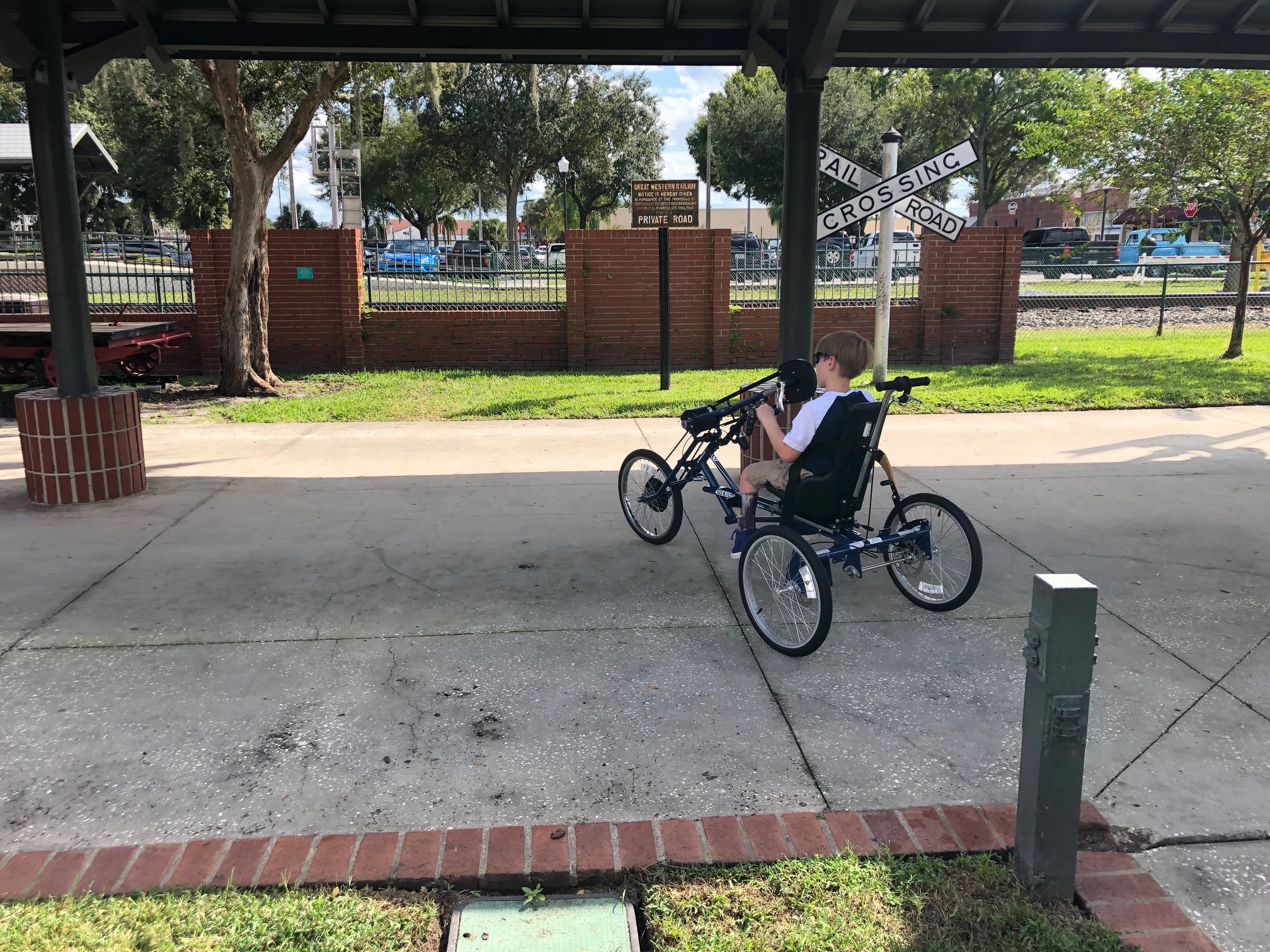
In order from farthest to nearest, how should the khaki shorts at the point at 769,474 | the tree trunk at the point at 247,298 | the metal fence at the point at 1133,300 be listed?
the metal fence at the point at 1133,300 < the tree trunk at the point at 247,298 < the khaki shorts at the point at 769,474

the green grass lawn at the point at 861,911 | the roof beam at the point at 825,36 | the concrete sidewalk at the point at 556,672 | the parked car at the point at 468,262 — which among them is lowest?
the green grass lawn at the point at 861,911

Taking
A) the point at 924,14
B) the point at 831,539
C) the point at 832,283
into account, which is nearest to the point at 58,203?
the point at 831,539

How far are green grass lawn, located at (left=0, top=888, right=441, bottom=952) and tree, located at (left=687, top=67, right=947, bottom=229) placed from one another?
4264cm

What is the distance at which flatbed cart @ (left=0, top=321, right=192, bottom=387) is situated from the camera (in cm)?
1099

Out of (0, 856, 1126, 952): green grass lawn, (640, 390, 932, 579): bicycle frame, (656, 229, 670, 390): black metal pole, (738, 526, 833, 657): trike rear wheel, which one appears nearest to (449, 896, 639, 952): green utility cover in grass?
(0, 856, 1126, 952): green grass lawn

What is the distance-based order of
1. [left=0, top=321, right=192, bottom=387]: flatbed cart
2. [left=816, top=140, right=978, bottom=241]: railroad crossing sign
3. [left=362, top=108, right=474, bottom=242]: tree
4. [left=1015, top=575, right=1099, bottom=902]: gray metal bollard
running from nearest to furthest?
[left=1015, top=575, right=1099, bottom=902]: gray metal bollard → [left=816, top=140, right=978, bottom=241]: railroad crossing sign → [left=0, top=321, right=192, bottom=387]: flatbed cart → [left=362, top=108, right=474, bottom=242]: tree

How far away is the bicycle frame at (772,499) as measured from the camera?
4656 millimetres

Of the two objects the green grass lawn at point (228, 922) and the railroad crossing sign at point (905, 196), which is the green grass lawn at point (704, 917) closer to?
the green grass lawn at point (228, 922)

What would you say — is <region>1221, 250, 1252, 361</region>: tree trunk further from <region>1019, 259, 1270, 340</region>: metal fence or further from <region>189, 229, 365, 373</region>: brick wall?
<region>189, 229, 365, 373</region>: brick wall

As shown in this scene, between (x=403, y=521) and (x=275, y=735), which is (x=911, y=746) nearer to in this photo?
(x=275, y=735)

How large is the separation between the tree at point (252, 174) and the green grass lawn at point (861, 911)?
10979mm

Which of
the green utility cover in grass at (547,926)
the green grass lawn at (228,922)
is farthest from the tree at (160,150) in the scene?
the green utility cover in grass at (547,926)

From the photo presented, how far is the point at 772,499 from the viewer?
18.4 ft

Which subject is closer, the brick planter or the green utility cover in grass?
the green utility cover in grass
